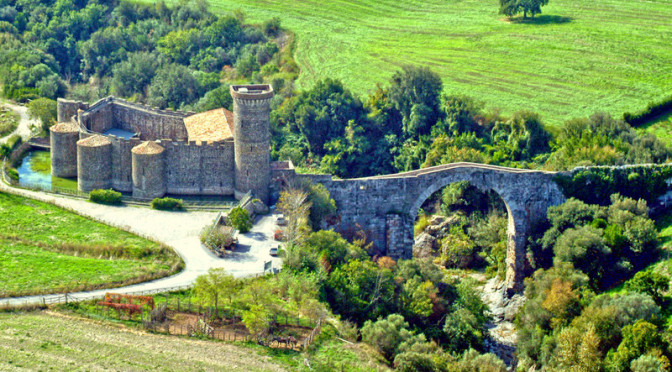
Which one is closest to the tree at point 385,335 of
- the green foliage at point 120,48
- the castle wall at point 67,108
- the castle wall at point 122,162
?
the castle wall at point 122,162

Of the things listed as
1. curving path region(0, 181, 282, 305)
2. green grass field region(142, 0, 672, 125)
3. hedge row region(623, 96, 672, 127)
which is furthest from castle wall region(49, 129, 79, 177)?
hedge row region(623, 96, 672, 127)

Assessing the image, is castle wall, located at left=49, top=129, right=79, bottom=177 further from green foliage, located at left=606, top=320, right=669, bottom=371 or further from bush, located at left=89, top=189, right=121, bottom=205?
green foliage, located at left=606, top=320, right=669, bottom=371

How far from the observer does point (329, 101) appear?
98.6m

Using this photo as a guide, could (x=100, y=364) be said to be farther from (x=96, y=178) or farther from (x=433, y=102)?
(x=433, y=102)

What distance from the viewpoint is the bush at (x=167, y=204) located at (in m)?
73.4

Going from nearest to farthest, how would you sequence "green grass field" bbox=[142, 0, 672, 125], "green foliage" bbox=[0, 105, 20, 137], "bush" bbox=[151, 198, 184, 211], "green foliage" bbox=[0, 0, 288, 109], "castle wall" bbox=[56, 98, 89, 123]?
"bush" bbox=[151, 198, 184, 211]
"castle wall" bbox=[56, 98, 89, 123]
"green foliage" bbox=[0, 105, 20, 137]
"green grass field" bbox=[142, 0, 672, 125]
"green foliage" bbox=[0, 0, 288, 109]

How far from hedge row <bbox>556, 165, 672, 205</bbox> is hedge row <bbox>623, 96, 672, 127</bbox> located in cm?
1525

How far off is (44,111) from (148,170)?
947 inches

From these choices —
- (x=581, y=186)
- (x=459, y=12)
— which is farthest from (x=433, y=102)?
(x=459, y=12)

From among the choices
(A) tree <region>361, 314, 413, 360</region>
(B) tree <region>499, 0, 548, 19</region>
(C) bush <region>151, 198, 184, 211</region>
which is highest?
(B) tree <region>499, 0, 548, 19</region>

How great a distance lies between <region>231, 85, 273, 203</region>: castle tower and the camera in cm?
7244

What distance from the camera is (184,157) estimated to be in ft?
248

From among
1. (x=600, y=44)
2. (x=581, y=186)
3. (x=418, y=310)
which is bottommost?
(x=418, y=310)

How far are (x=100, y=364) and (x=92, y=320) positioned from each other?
5.37 m
